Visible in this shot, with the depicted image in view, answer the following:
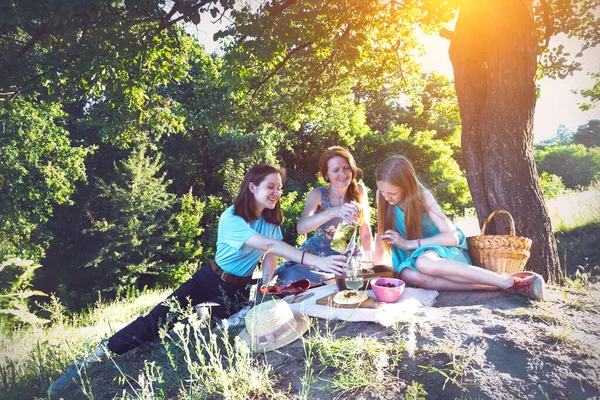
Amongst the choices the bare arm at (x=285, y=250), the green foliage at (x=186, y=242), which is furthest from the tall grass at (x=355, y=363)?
the green foliage at (x=186, y=242)

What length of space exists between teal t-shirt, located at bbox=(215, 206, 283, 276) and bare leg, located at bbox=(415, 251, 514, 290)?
5.22 ft

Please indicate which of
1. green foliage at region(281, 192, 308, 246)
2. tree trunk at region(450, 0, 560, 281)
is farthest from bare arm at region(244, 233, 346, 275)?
green foliage at region(281, 192, 308, 246)

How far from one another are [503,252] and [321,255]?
2083 millimetres

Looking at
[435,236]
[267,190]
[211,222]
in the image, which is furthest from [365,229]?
[211,222]

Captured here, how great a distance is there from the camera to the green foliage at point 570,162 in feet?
87.8

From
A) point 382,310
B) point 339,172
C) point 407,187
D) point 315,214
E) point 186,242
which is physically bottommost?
point 186,242

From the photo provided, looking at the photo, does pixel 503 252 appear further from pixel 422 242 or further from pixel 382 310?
pixel 382 310

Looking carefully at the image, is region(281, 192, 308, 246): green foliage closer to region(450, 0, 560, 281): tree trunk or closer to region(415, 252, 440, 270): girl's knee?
region(450, 0, 560, 281): tree trunk

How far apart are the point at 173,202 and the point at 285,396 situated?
687 inches

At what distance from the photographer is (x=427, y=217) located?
13.6 feet

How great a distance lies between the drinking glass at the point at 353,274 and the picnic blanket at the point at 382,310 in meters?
0.23

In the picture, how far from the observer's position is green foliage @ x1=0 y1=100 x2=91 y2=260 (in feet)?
43.4

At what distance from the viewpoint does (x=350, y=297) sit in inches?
129

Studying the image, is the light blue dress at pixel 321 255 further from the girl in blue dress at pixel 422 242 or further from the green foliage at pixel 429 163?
the green foliage at pixel 429 163
